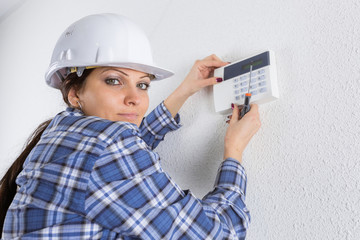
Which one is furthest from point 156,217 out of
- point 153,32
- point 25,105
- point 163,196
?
point 25,105

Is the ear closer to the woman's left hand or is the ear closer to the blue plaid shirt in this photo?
the blue plaid shirt

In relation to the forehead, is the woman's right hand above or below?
below

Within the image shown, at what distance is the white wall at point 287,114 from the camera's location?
25.5 inches

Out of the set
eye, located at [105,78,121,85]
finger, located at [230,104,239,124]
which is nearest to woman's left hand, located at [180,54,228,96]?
finger, located at [230,104,239,124]

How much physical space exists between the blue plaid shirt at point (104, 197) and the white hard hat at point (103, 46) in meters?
0.17

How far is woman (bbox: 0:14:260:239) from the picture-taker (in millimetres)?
582

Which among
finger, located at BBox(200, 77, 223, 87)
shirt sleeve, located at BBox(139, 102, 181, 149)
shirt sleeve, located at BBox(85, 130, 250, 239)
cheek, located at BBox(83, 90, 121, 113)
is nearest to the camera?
shirt sleeve, located at BBox(85, 130, 250, 239)

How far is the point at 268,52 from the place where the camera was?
0.76 m

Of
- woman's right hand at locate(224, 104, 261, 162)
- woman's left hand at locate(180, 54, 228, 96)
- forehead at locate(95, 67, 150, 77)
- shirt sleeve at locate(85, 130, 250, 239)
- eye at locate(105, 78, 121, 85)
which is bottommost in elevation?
shirt sleeve at locate(85, 130, 250, 239)

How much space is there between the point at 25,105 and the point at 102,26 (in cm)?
136

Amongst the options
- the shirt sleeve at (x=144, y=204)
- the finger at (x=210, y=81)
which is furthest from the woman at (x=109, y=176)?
the finger at (x=210, y=81)

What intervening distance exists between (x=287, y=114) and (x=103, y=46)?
17.7 inches

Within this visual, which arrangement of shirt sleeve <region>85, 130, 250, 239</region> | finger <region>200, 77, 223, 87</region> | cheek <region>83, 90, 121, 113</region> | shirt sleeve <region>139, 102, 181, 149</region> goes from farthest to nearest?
shirt sleeve <region>139, 102, 181, 149</region>
finger <region>200, 77, 223, 87</region>
cheek <region>83, 90, 121, 113</region>
shirt sleeve <region>85, 130, 250, 239</region>

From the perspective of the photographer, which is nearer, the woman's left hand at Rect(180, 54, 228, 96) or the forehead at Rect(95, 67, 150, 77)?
the forehead at Rect(95, 67, 150, 77)
